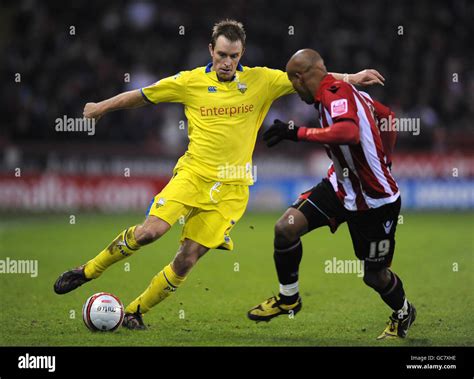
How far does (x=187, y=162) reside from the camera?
681 centimetres

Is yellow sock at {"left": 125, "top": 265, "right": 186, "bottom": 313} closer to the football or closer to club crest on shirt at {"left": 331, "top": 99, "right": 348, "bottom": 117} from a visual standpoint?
the football

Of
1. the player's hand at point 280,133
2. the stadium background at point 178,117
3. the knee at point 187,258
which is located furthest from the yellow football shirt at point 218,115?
the stadium background at point 178,117

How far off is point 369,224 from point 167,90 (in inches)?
75.4

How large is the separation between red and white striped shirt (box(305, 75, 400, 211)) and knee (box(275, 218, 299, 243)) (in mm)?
441

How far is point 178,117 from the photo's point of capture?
1719 centimetres

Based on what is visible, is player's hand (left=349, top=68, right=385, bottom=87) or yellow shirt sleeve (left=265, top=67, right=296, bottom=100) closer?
player's hand (left=349, top=68, right=385, bottom=87)

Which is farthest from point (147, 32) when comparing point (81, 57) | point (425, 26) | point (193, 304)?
point (193, 304)

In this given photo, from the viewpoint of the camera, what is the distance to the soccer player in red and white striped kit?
5.73m

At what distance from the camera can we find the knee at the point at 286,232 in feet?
21.0

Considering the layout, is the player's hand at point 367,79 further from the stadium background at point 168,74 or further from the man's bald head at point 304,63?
the stadium background at point 168,74

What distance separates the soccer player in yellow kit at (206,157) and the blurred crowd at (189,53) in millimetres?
9674

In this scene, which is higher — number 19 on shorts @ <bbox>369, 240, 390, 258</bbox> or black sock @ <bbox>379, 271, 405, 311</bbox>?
number 19 on shorts @ <bbox>369, 240, 390, 258</bbox>

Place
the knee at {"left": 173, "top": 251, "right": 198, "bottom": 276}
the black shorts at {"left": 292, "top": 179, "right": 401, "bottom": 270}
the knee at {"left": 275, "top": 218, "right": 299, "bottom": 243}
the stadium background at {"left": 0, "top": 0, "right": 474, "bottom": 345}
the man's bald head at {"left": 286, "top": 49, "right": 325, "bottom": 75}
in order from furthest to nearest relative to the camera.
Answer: the stadium background at {"left": 0, "top": 0, "right": 474, "bottom": 345} → the knee at {"left": 173, "top": 251, "right": 198, "bottom": 276} → the knee at {"left": 275, "top": 218, "right": 299, "bottom": 243} → the black shorts at {"left": 292, "top": 179, "right": 401, "bottom": 270} → the man's bald head at {"left": 286, "top": 49, "right": 325, "bottom": 75}

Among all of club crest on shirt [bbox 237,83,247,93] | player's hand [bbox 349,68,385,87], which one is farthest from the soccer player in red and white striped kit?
club crest on shirt [bbox 237,83,247,93]
